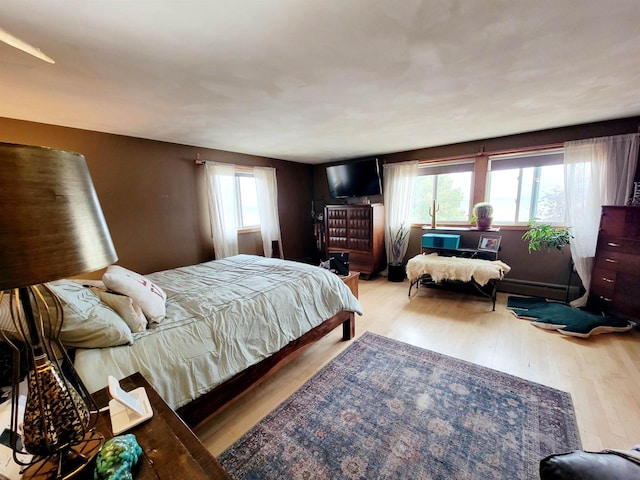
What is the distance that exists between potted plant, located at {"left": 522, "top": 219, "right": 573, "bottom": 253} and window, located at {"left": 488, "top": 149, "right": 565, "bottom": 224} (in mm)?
A: 294

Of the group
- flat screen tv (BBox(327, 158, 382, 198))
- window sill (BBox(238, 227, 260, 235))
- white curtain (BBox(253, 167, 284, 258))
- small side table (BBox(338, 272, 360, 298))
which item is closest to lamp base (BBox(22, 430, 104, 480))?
small side table (BBox(338, 272, 360, 298))

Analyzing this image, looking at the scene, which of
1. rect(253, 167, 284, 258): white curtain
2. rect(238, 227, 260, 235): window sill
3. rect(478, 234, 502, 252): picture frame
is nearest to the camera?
rect(478, 234, 502, 252): picture frame

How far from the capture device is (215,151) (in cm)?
395

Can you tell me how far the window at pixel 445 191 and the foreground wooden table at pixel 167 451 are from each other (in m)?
4.32

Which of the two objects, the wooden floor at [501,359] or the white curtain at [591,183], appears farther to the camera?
the white curtain at [591,183]

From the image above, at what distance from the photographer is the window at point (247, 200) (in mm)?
4430

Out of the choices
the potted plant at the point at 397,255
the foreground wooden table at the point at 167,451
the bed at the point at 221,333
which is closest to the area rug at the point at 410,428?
the bed at the point at 221,333

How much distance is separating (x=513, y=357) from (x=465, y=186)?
2.64m

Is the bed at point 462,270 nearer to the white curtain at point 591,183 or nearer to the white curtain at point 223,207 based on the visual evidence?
the white curtain at point 591,183

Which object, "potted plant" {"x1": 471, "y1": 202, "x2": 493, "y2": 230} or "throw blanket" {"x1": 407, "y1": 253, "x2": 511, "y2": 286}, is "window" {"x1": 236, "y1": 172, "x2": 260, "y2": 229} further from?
"potted plant" {"x1": 471, "y1": 202, "x2": 493, "y2": 230}

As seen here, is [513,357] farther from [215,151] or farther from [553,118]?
[215,151]

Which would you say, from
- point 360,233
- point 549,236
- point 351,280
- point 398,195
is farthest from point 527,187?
point 351,280

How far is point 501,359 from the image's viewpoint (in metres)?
2.20

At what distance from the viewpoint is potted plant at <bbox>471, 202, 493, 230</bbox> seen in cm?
353
